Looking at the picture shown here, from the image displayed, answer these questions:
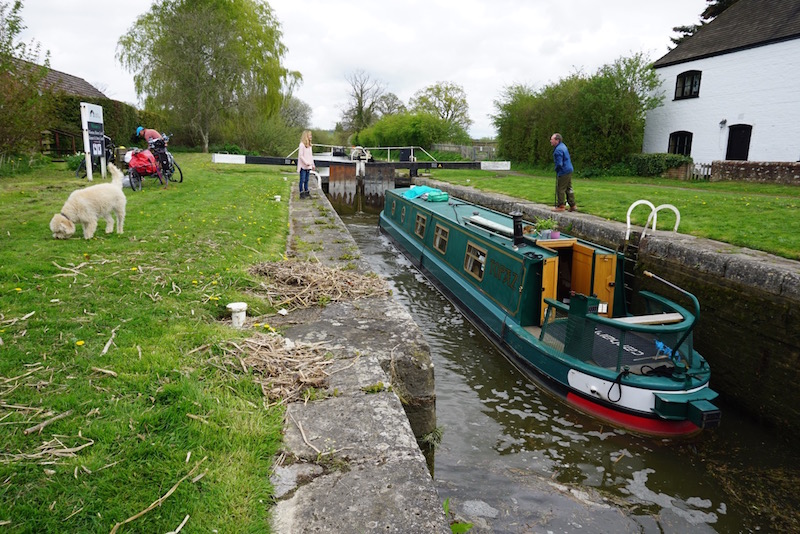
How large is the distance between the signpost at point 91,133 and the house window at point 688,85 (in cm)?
1863

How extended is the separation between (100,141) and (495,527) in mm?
12027

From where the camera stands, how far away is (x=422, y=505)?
2275mm

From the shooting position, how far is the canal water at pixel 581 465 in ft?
12.6

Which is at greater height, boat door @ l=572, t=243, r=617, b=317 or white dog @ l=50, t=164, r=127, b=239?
white dog @ l=50, t=164, r=127, b=239

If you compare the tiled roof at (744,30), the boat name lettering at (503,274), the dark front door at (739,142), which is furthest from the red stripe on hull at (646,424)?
the tiled roof at (744,30)

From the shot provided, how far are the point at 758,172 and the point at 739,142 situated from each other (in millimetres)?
3297

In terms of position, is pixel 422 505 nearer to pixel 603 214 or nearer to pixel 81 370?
pixel 81 370

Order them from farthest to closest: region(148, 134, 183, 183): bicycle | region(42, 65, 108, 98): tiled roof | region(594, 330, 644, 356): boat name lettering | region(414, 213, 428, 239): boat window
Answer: region(42, 65, 108, 98): tiled roof → region(148, 134, 183, 183): bicycle → region(414, 213, 428, 239): boat window → region(594, 330, 644, 356): boat name lettering

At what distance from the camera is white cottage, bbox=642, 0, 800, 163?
15320mm

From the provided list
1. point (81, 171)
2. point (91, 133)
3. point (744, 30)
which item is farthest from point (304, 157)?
point (744, 30)

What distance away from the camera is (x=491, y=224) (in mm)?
7723

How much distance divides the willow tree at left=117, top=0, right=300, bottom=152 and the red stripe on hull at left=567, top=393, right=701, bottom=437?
78.8 ft

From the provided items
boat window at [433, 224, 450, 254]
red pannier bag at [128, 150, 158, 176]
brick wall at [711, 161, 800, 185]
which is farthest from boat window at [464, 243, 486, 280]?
brick wall at [711, 161, 800, 185]

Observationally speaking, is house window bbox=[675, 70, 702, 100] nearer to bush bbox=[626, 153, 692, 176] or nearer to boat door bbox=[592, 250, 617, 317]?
bush bbox=[626, 153, 692, 176]
